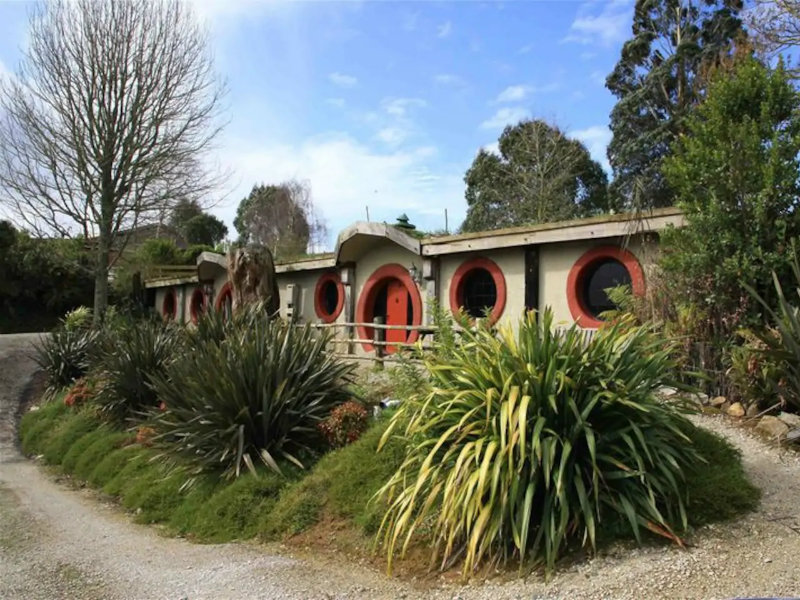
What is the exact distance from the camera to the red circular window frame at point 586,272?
991 cm

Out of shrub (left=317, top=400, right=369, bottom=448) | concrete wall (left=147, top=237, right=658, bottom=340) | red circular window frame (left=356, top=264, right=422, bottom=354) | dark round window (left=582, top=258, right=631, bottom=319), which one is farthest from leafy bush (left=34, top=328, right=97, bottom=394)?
dark round window (left=582, top=258, right=631, bottom=319)

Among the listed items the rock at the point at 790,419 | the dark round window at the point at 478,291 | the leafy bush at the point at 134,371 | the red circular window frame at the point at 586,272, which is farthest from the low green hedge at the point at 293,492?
the dark round window at the point at 478,291

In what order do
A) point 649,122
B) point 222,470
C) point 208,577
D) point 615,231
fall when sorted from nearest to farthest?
point 208,577 → point 222,470 → point 615,231 → point 649,122

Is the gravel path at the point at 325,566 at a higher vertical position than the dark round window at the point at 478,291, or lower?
lower

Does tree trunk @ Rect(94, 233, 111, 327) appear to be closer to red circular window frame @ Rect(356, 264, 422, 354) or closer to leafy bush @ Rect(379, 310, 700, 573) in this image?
red circular window frame @ Rect(356, 264, 422, 354)

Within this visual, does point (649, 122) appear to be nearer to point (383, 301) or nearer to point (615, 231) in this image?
point (383, 301)

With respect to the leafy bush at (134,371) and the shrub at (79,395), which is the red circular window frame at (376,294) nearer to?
the leafy bush at (134,371)

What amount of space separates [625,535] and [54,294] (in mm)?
31755

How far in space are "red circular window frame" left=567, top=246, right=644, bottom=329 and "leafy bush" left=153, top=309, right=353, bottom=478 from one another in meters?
4.71

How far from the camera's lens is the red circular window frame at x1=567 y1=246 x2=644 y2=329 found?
991cm

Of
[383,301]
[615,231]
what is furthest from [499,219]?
[615,231]

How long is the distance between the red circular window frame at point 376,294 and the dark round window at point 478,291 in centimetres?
132

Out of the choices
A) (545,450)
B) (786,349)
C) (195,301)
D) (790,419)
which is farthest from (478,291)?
(195,301)

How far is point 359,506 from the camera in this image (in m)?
5.68
